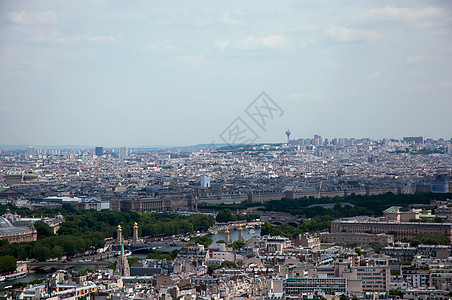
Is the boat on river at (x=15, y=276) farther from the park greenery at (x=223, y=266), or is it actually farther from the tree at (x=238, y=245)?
the tree at (x=238, y=245)

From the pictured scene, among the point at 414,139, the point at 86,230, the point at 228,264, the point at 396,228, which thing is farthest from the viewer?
the point at 414,139

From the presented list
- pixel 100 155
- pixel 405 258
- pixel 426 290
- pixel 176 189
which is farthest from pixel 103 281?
pixel 100 155

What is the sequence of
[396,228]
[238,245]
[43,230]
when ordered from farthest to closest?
[43,230], [396,228], [238,245]

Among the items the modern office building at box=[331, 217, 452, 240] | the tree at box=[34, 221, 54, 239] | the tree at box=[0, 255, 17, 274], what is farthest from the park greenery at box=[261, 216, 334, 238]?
the tree at box=[0, 255, 17, 274]

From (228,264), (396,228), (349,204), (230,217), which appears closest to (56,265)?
(228,264)

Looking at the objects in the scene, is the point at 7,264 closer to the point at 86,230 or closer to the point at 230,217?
the point at 86,230
